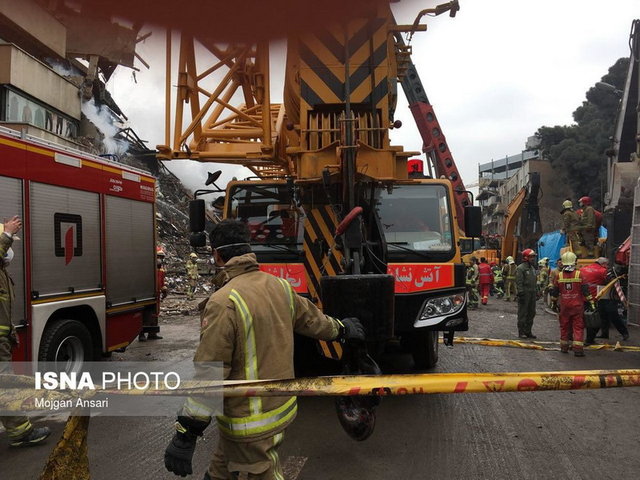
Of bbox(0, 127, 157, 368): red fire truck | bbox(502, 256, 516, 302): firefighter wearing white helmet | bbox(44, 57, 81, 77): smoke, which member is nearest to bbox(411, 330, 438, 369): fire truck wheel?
bbox(0, 127, 157, 368): red fire truck

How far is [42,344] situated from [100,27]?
3.97m

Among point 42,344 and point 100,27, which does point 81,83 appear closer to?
point 42,344

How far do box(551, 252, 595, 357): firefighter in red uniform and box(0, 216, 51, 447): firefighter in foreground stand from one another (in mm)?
6873

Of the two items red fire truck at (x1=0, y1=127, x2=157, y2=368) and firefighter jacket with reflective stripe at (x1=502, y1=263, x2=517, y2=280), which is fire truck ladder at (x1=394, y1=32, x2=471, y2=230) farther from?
red fire truck at (x1=0, y1=127, x2=157, y2=368)

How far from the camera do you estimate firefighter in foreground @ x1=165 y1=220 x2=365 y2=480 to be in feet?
7.18

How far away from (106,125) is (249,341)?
81.0 ft

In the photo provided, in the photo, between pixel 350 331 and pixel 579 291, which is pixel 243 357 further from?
pixel 579 291

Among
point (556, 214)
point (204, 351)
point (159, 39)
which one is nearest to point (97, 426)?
point (204, 351)

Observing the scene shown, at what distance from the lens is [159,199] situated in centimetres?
2472

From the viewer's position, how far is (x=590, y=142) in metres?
35.1

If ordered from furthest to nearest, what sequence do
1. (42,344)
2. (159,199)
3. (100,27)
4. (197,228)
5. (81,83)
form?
(159,199)
(81,83)
(197,228)
(42,344)
(100,27)

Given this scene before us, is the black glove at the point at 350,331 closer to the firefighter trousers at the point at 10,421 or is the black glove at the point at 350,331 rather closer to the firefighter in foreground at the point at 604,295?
the firefighter trousers at the point at 10,421

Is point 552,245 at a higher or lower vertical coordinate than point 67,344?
higher

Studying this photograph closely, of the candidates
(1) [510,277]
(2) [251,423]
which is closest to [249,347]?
(2) [251,423]
